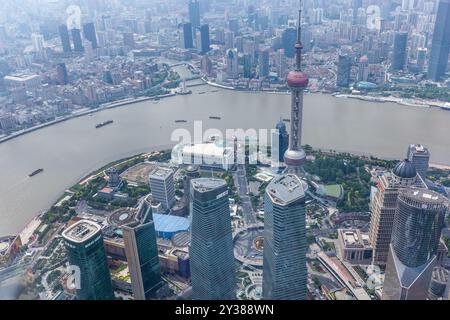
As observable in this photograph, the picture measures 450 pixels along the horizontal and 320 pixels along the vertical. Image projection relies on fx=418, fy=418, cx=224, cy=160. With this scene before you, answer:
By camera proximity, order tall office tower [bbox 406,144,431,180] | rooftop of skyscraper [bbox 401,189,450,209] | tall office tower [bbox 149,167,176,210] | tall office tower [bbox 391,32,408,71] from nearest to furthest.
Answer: rooftop of skyscraper [bbox 401,189,450,209] → tall office tower [bbox 149,167,176,210] → tall office tower [bbox 406,144,431,180] → tall office tower [bbox 391,32,408,71]

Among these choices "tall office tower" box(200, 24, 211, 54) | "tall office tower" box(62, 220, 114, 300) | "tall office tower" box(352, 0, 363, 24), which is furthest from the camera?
"tall office tower" box(352, 0, 363, 24)

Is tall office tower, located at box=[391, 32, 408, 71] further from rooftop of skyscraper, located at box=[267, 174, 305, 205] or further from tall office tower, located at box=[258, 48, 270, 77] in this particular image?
rooftop of skyscraper, located at box=[267, 174, 305, 205]

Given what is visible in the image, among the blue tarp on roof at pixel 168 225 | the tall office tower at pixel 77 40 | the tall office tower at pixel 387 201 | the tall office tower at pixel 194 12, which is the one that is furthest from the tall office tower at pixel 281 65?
the tall office tower at pixel 387 201

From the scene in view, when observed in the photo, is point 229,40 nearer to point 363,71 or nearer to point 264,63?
point 264,63

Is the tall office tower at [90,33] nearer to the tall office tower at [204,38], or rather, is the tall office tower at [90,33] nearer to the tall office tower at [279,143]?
the tall office tower at [204,38]

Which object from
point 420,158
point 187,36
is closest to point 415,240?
point 420,158

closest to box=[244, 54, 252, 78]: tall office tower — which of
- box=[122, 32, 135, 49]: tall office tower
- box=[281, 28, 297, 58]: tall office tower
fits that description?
box=[281, 28, 297, 58]: tall office tower

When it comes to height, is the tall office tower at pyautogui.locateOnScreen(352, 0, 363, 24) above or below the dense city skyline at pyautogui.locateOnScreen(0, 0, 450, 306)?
above
